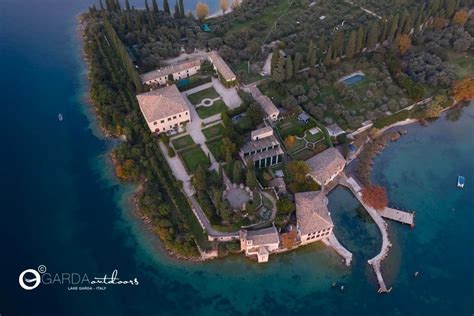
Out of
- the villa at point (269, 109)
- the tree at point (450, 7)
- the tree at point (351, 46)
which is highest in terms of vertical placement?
the tree at point (450, 7)

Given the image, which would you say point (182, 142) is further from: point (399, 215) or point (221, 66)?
point (399, 215)

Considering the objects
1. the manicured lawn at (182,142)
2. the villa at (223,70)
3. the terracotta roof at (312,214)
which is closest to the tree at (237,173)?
the terracotta roof at (312,214)

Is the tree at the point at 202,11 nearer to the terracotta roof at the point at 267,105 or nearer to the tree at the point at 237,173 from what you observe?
the terracotta roof at the point at 267,105

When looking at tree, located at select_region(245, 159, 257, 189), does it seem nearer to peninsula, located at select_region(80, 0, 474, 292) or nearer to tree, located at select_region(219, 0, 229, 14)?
peninsula, located at select_region(80, 0, 474, 292)

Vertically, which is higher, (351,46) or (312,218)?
(351,46)

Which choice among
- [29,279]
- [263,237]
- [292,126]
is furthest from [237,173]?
[29,279]
